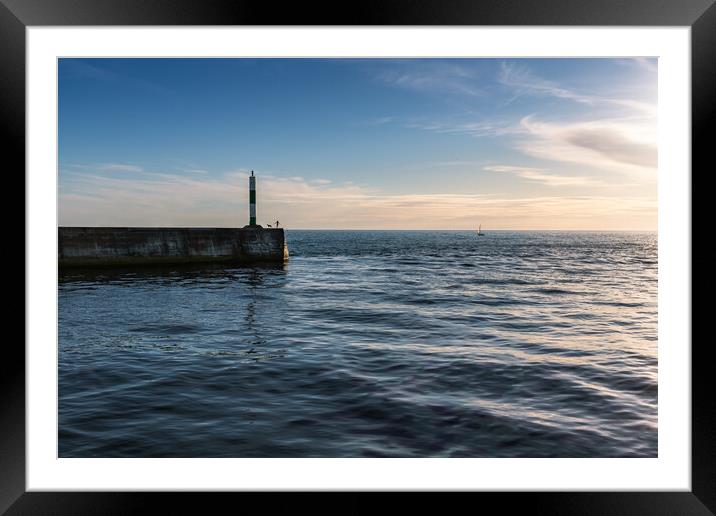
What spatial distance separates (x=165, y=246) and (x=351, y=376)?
17.2 meters

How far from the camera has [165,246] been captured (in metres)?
21.6

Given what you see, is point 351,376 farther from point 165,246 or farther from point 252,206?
point 252,206

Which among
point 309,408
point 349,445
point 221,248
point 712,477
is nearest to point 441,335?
point 309,408

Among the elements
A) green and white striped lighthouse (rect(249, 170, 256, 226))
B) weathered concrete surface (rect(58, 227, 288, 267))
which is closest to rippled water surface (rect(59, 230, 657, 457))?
weathered concrete surface (rect(58, 227, 288, 267))

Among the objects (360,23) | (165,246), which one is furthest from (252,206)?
(360,23)

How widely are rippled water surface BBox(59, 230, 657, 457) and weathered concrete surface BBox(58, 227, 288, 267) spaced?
6.23m

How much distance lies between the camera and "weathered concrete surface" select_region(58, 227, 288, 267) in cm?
1966

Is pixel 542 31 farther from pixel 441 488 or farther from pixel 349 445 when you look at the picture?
pixel 349 445

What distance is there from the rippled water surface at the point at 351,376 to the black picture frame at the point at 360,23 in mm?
2018

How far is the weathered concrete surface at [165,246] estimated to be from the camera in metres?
19.7

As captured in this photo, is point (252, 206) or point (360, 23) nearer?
point (360, 23)

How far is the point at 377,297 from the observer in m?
15.0

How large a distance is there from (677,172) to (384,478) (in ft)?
5.45

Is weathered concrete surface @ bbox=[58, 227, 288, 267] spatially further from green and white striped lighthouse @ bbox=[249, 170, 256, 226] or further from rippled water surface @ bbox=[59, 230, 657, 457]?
rippled water surface @ bbox=[59, 230, 657, 457]
